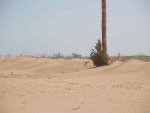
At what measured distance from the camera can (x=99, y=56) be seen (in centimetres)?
2236

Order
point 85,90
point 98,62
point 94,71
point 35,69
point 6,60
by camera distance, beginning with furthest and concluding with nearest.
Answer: point 6,60 < point 35,69 < point 98,62 < point 94,71 < point 85,90

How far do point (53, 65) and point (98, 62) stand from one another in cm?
435

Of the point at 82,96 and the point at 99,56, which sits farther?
the point at 99,56

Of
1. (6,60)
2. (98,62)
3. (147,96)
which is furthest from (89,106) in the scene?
(6,60)

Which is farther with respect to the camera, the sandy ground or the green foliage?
the green foliage

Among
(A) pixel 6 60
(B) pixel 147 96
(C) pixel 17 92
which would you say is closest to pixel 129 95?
(B) pixel 147 96

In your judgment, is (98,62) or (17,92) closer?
(17,92)

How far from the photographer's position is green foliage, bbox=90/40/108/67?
882 inches

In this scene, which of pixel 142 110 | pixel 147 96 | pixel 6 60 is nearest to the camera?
pixel 142 110

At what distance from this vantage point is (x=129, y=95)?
11297 mm

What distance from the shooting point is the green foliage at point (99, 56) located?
73.5 feet

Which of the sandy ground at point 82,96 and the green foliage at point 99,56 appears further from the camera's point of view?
the green foliage at point 99,56

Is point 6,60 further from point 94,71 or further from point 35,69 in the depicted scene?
point 94,71

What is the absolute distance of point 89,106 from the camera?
1045 cm
